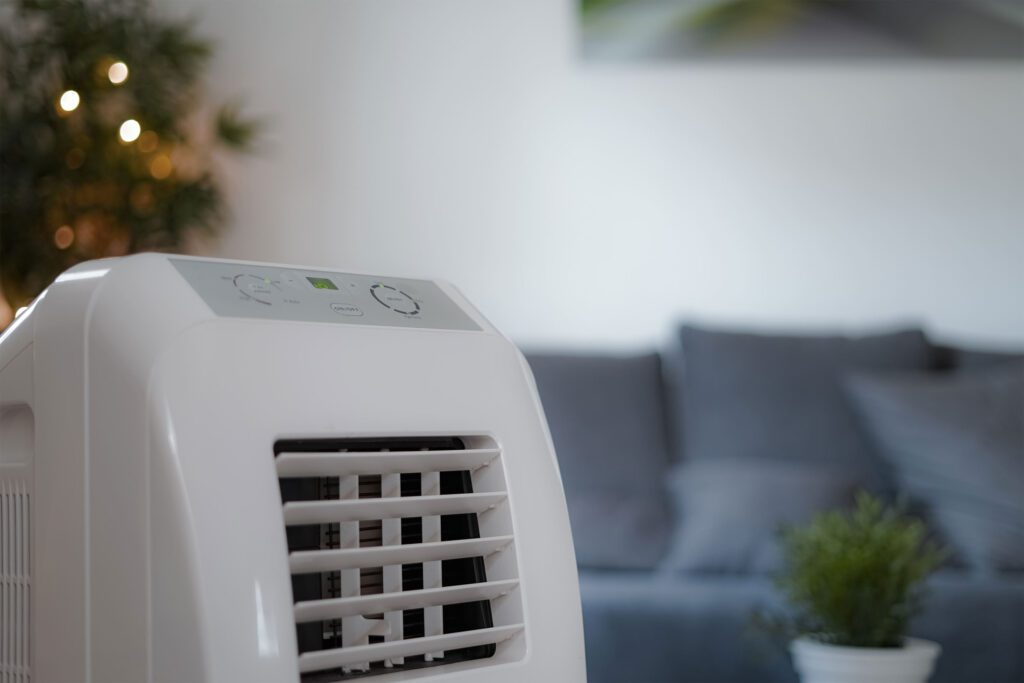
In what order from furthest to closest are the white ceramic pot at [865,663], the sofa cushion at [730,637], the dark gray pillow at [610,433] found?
the dark gray pillow at [610,433] → the sofa cushion at [730,637] → the white ceramic pot at [865,663]

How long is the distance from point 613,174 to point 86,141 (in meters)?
1.28

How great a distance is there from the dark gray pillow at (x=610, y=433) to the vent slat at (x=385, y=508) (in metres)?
1.53

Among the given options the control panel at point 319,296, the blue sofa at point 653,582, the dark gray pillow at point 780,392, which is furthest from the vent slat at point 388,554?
the dark gray pillow at point 780,392

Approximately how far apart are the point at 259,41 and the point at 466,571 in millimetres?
2450

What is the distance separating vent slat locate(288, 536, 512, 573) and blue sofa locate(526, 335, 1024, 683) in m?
1.23

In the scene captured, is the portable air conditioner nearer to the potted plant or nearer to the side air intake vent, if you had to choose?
the side air intake vent

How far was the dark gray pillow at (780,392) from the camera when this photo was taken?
2.48m

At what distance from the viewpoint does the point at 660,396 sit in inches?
104

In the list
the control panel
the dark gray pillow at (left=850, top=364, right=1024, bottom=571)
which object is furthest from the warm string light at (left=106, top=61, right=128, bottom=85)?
the control panel

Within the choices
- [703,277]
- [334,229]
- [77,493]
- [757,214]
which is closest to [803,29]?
[757,214]

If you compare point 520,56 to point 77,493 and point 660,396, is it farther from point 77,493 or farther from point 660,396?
point 77,493

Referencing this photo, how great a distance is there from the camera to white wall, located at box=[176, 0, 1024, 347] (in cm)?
290

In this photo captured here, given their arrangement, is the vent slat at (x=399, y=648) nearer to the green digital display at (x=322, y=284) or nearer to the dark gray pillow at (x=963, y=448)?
the green digital display at (x=322, y=284)

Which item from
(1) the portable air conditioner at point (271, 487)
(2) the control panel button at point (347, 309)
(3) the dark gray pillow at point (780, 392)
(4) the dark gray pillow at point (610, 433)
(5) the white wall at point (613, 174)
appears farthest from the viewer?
(5) the white wall at point (613, 174)
